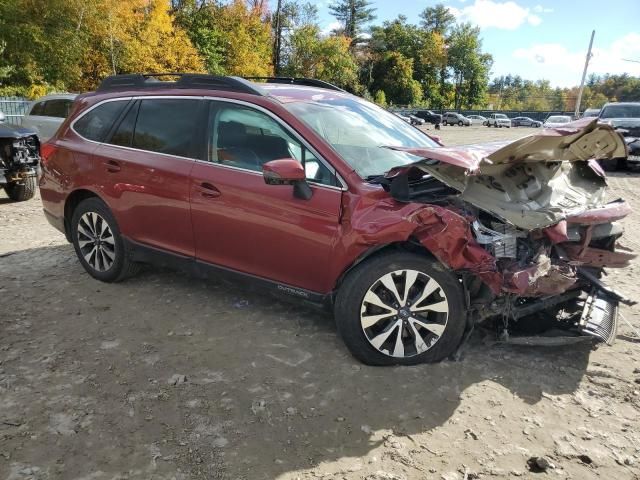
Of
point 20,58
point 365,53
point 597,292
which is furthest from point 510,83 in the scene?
point 597,292

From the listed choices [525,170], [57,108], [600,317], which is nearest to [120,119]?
[525,170]

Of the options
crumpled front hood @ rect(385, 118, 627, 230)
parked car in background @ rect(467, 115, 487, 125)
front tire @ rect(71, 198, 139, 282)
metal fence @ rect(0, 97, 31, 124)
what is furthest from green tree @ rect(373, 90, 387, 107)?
crumpled front hood @ rect(385, 118, 627, 230)

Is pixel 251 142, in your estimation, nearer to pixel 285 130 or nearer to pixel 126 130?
pixel 285 130

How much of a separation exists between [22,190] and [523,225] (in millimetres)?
8360

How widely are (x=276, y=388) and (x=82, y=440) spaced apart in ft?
3.57

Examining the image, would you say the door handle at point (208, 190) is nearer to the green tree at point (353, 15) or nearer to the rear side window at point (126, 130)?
the rear side window at point (126, 130)

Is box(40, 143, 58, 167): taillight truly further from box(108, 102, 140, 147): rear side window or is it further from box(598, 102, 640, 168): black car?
box(598, 102, 640, 168): black car

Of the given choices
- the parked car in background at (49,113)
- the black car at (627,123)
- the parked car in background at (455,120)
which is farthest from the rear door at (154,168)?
the parked car in background at (455,120)

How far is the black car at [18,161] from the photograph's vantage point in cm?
820

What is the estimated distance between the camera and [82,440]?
2.69 m

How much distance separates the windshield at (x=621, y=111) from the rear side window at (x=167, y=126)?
14.3 metres

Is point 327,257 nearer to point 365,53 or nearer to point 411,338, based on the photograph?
point 411,338

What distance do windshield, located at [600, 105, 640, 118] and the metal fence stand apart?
20603mm

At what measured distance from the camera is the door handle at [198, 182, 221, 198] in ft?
12.6
